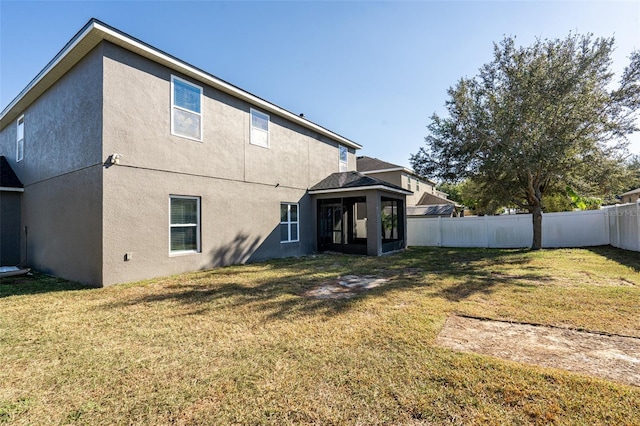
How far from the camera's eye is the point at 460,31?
9.66 meters

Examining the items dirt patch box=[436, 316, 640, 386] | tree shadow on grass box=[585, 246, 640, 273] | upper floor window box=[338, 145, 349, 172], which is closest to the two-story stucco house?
upper floor window box=[338, 145, 349, 172]

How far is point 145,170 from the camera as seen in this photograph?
775 cm

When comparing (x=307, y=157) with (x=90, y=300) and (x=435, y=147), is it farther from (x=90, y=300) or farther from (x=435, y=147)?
(x=90, y=300)

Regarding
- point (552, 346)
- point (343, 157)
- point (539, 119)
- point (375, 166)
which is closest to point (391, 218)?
point (343, 157)

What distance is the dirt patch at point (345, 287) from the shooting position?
6077 mm

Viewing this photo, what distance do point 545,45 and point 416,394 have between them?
13.6 meters

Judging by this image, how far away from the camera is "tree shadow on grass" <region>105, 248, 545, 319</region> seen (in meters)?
5.42

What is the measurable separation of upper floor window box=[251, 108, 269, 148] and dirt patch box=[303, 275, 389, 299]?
607 centimetres

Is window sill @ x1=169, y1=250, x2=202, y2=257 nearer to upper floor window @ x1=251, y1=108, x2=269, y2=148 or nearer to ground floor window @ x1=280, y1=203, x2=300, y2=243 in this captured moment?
ground floor window @ x1=280, y1=203, x2=300, y2=243

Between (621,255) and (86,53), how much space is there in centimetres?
1746

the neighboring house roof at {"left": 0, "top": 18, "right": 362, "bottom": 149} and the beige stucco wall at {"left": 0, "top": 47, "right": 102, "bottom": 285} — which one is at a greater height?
the neighboring house roof at {"left": 0, "top": 18, "right": 362, "bottom": 149}

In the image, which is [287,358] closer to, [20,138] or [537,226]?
[537,226]

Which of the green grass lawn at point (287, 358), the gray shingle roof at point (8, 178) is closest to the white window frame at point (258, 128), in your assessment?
the green grass lawn at point (287, 358)

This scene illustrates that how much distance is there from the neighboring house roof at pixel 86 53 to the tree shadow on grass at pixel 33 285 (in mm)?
5704
